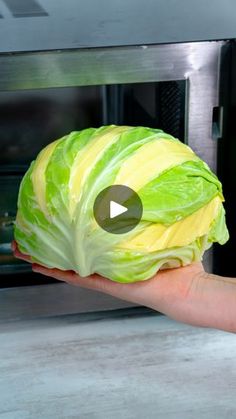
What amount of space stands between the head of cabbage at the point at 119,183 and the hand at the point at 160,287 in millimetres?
21

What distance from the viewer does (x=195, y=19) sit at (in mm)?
1339

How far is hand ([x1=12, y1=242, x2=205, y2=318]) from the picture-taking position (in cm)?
125

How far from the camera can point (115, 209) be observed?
121 centimetres

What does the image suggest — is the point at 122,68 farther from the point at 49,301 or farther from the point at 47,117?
the point at 47,117

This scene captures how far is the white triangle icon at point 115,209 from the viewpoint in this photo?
3.93 ft

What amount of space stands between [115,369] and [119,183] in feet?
1.43

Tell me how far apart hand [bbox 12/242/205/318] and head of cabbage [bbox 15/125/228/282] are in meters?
0.02

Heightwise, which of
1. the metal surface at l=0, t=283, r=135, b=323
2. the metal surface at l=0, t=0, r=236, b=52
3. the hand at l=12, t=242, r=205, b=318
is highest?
the metal surface at l=0, t=0, r=236, b=52
